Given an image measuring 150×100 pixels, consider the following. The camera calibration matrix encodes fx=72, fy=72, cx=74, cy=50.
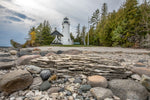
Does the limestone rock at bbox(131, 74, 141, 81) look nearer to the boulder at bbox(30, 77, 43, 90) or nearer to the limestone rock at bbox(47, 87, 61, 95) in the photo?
the limestone rock at bbox(47, 87, 61, 95)

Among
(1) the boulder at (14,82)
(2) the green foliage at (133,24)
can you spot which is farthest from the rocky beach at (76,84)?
(2) the green foliage at (133,24)

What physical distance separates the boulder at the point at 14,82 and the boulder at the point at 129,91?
173 cm

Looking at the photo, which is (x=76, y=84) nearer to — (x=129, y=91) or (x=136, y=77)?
(x=129, y=91)

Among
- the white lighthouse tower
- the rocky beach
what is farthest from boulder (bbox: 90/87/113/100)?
the white lighthouse tower

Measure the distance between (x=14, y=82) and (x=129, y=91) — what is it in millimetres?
2126

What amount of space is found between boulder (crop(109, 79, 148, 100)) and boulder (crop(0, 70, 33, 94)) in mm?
1727

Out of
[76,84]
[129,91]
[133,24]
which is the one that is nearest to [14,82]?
[76,84]

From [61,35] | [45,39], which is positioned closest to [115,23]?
[61,35]

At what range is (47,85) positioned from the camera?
4.86 feet

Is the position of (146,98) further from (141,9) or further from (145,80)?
(141,9)

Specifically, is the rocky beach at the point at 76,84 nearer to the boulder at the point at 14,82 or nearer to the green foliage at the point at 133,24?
the boulder at the point at 14,82

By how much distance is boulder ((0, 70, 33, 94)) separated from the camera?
1316 mm

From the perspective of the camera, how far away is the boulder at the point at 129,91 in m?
1.24

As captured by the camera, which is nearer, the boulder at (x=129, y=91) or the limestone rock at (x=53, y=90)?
the boulder at (x=129, y=91)
